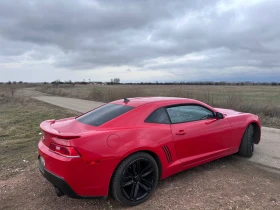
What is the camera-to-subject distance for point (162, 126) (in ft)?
12.0

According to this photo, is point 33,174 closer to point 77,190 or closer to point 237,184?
point 77,190

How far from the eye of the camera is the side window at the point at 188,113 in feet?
13.0

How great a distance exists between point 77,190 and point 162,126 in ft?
4.82

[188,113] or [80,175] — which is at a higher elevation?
[188,113]

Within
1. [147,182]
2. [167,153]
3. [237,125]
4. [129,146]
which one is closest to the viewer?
[129,146]

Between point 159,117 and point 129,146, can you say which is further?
point 159,117

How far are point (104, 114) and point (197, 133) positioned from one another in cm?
153

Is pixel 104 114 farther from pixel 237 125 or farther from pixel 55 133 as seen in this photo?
pixel 237 125

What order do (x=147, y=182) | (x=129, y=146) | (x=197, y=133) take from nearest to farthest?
(x=129, y=146) < (x=147, y=182) < (x=197, y=133)

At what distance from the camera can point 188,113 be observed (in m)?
4.20

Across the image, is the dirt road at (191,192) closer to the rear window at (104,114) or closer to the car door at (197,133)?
the car door at (197,133)

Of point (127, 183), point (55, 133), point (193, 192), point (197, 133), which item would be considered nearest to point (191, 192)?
point (193, 192)

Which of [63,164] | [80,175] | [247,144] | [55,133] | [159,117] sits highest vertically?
[159,117]

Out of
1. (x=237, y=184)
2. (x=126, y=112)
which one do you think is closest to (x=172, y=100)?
(x=126, y=112)
